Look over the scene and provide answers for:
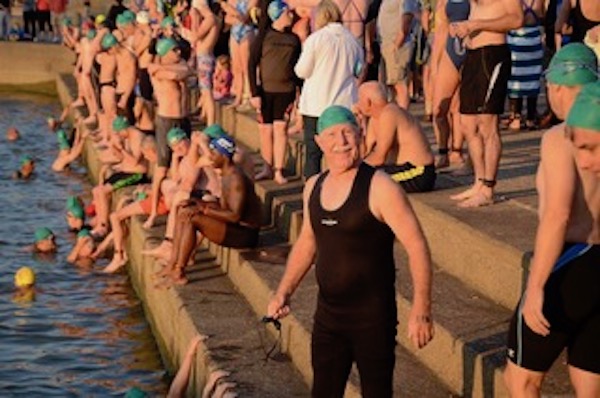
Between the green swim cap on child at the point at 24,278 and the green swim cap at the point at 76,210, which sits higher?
the green swim cap on child at the point at 24,278

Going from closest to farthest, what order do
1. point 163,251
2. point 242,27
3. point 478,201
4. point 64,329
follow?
point 478,201 < point 163,251 < point 64,329 < point 242,27

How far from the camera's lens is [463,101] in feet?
32.8

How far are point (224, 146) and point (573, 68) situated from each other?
635cm

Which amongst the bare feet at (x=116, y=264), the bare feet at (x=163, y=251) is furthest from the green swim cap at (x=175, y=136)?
the bare feet at (x=116, y=264)

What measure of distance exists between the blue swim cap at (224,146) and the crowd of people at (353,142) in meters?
0.01

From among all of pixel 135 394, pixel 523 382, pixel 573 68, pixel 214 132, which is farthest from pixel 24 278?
pixel 573 68

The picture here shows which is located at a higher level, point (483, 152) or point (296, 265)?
point (296, 265)

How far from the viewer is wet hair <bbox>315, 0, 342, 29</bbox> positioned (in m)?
11.9

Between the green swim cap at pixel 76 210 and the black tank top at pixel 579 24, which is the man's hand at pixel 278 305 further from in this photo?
the green swim cap at pixel 76 210

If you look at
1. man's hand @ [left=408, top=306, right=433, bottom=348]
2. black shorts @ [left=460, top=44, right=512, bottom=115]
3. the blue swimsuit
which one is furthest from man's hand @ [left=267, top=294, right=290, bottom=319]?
the blue swimsuit

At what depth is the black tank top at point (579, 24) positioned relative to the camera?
12203mm

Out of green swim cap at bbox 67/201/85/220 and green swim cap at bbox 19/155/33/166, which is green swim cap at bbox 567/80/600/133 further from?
green swim cap at bbox 19/155/33/166

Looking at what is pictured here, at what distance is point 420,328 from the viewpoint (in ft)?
20.1

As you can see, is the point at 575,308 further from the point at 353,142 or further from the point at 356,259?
the point at 353,142
